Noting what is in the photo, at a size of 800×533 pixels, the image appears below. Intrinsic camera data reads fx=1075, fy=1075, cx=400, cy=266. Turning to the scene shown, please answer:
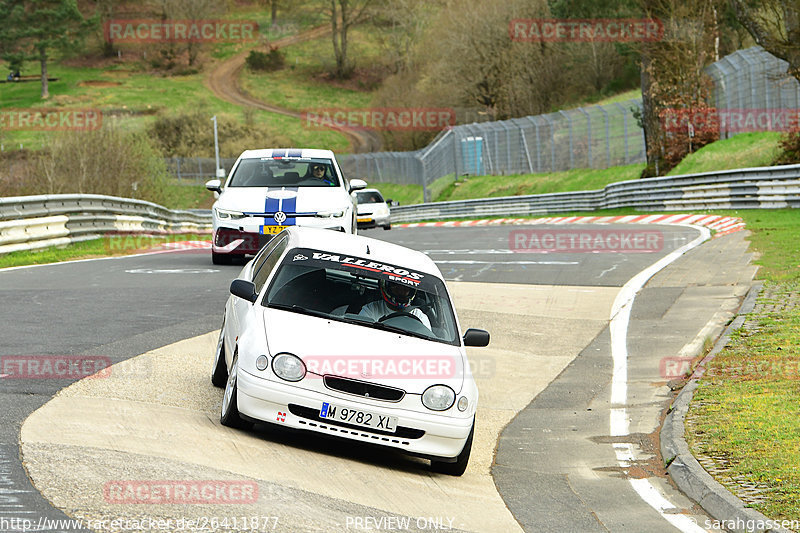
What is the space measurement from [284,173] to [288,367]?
35.3 ft

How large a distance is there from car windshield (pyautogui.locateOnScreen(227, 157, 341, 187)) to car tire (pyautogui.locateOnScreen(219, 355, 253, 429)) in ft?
32.8

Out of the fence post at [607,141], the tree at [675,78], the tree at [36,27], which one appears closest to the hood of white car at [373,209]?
the tree at [675,78]

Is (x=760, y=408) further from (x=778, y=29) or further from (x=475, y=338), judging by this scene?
(x=778, y=29)

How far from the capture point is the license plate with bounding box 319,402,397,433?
7.51 meters

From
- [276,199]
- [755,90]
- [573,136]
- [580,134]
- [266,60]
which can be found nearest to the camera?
[276,199]

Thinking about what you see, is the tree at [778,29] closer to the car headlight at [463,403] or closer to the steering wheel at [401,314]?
the steering wheel at [401,314]

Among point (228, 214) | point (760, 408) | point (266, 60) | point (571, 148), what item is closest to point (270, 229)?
point (228, 214)

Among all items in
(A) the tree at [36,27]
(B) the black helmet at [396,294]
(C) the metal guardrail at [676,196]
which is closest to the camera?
(B) the black helmet at [396,294]

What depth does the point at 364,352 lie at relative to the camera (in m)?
7.74

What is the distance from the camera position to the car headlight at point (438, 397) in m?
7.68

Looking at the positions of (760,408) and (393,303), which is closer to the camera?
(393,303)

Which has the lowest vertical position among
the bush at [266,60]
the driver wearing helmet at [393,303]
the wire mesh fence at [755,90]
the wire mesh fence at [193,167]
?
the wire mesh fence at [193,167]

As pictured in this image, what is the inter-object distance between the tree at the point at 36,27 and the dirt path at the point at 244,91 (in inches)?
615

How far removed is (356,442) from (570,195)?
3457cm
